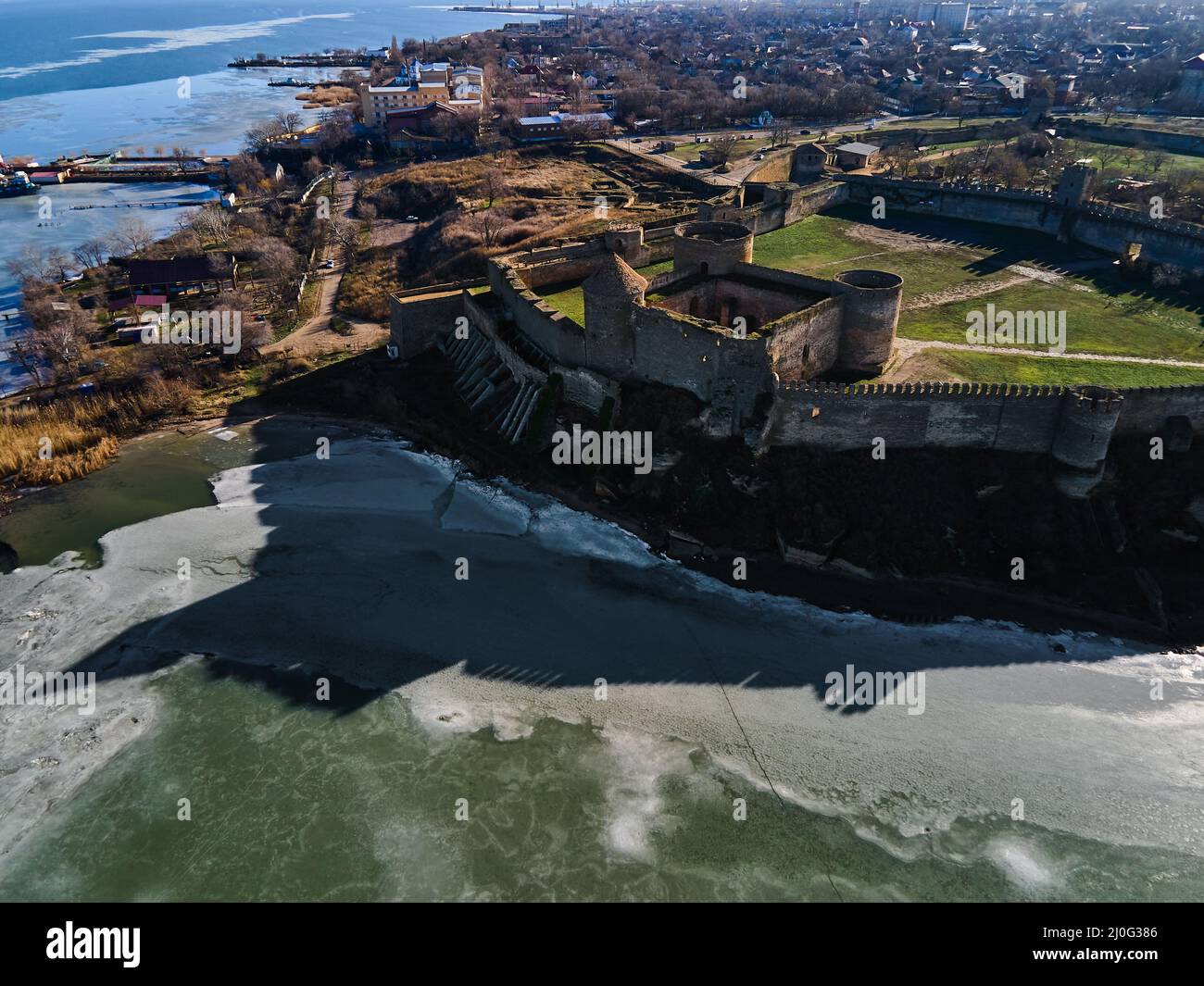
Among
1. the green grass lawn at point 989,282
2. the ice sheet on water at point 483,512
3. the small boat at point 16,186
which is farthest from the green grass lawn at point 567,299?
the small boat at point 16,186

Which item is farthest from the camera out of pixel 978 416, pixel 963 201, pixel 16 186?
pixel 16 186

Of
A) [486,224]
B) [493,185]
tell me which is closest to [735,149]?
[493,185]

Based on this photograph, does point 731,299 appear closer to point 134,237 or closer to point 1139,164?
point 1139,164

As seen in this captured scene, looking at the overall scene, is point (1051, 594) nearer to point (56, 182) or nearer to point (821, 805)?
point (821, 805)

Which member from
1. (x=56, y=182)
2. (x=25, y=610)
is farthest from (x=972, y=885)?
(x=56, y=182)

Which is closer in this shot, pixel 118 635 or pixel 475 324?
pixel 118 635

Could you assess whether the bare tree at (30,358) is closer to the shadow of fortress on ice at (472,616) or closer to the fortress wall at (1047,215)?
the shadow of fortress on ice at (472,616)

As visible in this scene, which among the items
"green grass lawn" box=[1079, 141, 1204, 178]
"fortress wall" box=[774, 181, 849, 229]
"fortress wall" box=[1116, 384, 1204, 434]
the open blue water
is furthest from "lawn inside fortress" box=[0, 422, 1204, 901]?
"green grass lawn" box=[1079, 141, 1204, 178]
